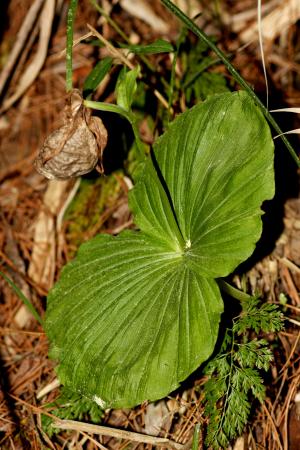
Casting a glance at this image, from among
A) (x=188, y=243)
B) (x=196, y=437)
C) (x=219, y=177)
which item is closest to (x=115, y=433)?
(x=196, y=437)

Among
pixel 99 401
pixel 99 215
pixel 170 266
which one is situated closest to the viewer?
pixel 99 401

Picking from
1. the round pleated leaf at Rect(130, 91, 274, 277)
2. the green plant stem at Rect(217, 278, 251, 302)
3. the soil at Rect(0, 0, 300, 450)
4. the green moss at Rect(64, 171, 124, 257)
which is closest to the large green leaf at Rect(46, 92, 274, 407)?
the round pleated leaf at Rect(130, 91, 274, 277)

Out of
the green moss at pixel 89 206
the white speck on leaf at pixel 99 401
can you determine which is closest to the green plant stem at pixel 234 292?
the white speck on leaf at pixel 99 401

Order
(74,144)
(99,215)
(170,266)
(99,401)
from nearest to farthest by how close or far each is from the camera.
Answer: (74,144)
(99,401)
(170,266)
(99,215)

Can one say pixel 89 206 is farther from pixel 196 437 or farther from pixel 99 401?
pixel 196 437

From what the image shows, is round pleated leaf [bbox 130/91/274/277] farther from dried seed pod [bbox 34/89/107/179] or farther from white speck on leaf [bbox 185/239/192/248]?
dried seed pod [bbox 34/89/107/179]

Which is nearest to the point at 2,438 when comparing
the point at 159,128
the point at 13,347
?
the point at 13,347
